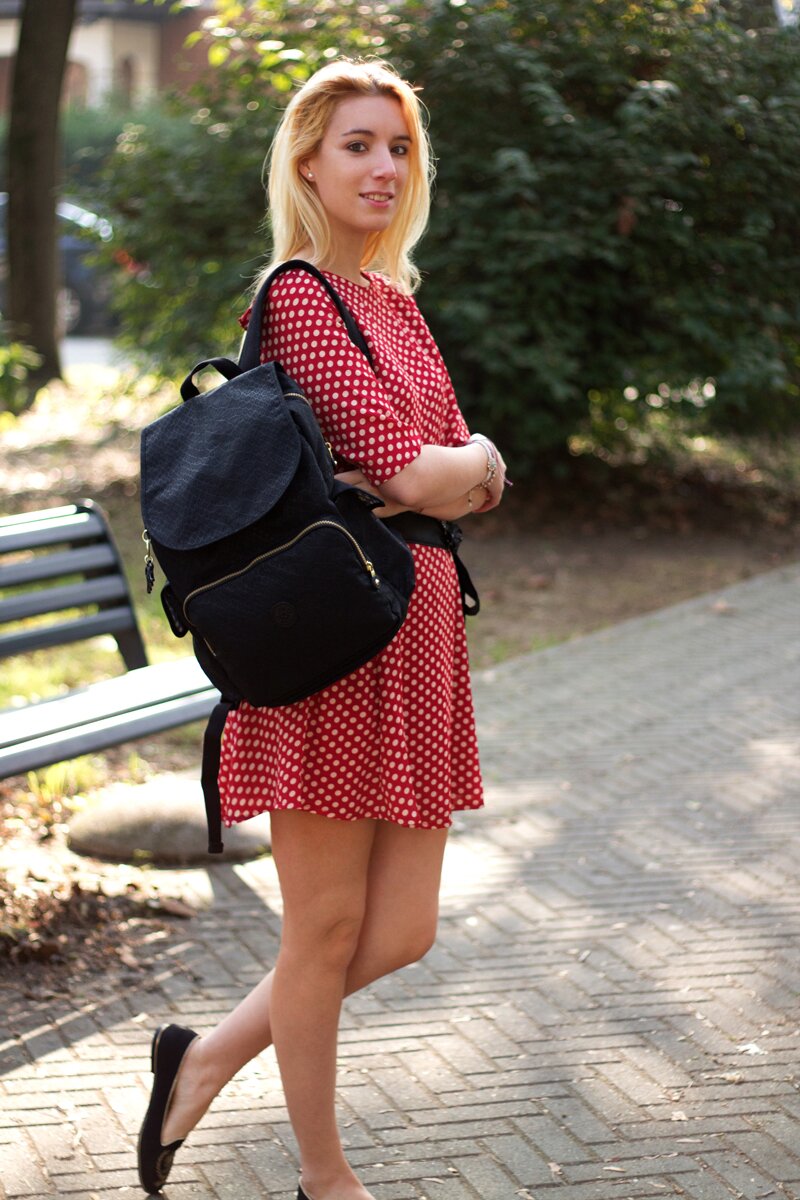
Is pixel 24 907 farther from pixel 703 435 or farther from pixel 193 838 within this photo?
pixel 703 435

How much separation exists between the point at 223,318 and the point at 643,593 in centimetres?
302

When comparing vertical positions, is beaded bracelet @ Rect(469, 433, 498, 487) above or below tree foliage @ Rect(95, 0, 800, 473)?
above

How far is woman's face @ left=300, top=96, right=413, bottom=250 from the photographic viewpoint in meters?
2.58

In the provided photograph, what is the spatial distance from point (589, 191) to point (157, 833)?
4982mm

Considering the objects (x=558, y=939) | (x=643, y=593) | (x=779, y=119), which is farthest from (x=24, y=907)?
(x=779, y=119)

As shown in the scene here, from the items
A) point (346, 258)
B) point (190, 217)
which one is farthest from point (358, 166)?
point (190, 217)

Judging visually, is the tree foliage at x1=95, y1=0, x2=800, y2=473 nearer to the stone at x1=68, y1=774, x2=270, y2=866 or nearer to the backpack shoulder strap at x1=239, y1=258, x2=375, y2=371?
the stone at x1=68, y1=774, x2=270, y2=866

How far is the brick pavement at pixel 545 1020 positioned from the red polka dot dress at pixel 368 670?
2.63 ft

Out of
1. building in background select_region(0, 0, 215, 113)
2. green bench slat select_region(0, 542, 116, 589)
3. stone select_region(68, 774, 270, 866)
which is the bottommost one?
building in background select_region(0, 0, 215, 113)

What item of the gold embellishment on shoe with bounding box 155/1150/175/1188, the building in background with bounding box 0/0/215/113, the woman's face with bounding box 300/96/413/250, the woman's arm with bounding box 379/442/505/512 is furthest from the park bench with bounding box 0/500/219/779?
the building in background with bounding box 0/0/215/113

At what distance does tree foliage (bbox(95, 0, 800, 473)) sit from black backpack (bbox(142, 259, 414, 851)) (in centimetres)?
583

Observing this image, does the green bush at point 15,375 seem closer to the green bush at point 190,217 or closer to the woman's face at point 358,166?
the green bush at point 190,217

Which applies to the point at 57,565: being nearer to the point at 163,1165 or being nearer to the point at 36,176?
the point at 163,1165

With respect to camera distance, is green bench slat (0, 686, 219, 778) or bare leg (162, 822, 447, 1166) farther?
green bench slat (0, 686, 219, 778)
